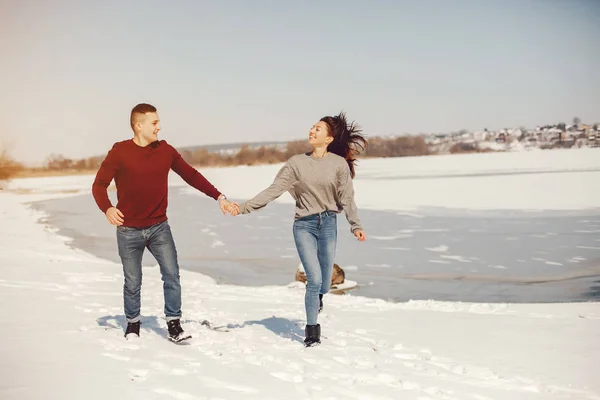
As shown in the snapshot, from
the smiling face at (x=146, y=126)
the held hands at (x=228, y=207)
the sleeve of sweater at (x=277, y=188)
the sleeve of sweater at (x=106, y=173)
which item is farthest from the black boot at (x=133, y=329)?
the smiling face at (x=146, y=126)

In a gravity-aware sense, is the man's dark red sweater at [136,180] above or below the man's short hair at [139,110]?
below

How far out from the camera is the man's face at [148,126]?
165 inches

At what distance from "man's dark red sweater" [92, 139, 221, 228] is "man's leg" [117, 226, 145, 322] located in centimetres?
9

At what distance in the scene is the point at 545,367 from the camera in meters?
4.21

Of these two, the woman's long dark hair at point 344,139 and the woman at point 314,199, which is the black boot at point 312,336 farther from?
the woman's long dark hair at point 344,139

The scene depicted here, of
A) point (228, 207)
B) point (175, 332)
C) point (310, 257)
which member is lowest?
point (175, 332)

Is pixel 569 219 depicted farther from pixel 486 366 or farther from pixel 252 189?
pixel 252 189

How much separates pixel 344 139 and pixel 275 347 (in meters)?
1.77

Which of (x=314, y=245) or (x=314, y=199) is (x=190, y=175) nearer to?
(x=314, y=199)

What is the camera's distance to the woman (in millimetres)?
4559

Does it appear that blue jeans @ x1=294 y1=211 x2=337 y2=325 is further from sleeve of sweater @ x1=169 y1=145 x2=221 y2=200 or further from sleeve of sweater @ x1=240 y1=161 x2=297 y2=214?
sleeve of sweater @ x1=169 y1=145 x2=221 y2=200

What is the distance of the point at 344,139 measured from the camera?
16.0ft

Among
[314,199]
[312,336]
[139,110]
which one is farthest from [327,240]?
[139,110]

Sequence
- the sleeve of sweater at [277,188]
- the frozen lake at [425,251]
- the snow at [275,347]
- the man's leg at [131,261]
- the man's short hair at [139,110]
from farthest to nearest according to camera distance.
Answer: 1. the frozen lake at [425,251]
2. the sleeve of sweater at [277,188]
3. the man's leg at [131,261]
4. the man's short hair at [139,110]
5. the snow at [275,347]
